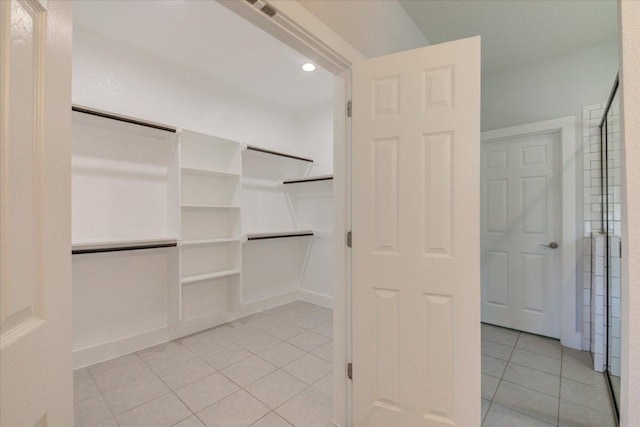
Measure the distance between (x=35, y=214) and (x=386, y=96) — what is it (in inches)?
57.0

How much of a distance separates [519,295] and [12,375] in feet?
12.1

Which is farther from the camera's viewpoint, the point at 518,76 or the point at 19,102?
the point at 518,76

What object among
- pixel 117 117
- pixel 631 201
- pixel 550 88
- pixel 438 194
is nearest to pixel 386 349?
pixel 438 194

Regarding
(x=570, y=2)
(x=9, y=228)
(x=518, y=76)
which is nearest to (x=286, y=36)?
(x=9, y=228)

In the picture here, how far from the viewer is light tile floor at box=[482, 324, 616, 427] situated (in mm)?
1702

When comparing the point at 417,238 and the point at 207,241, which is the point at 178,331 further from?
the point at 417,238

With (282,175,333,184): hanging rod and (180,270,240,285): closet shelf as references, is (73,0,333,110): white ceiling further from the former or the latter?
(180,270,240,285): closet shelf

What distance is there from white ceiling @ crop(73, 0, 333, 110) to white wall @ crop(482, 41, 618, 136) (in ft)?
6.25

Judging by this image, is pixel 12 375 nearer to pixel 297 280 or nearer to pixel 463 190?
pixel 463 190

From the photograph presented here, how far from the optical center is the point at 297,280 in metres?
4.00

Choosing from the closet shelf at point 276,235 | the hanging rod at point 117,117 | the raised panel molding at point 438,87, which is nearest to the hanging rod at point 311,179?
the closet shelf at point 276,235

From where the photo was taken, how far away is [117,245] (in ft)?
7.07

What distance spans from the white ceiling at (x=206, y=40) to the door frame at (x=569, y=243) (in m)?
2.49

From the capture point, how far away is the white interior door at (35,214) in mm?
468
